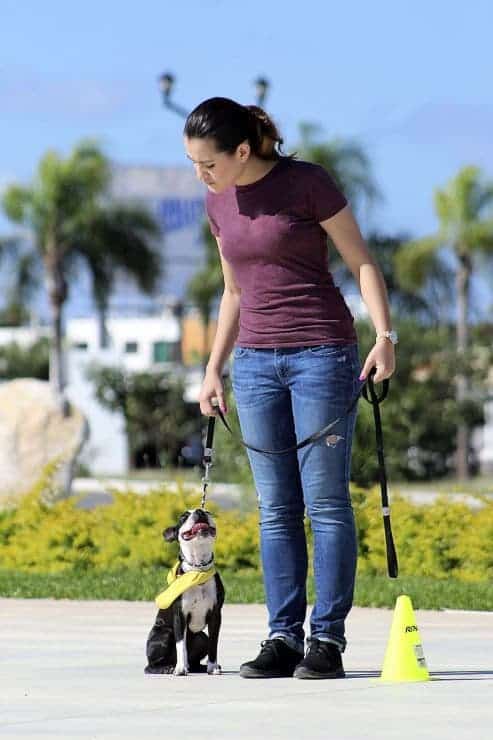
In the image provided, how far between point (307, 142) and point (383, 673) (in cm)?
4113

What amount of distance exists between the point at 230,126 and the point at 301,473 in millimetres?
1310

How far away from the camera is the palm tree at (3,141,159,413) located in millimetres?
50625

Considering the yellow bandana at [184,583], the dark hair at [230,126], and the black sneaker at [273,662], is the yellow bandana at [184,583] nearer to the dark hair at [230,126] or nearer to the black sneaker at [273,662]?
the black sneaker at [273,662]

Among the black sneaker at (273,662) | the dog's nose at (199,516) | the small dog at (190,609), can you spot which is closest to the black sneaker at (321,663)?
the black sneaker at (273,662)

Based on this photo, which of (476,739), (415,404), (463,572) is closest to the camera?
(476,739)

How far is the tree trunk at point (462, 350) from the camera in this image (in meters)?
44.6

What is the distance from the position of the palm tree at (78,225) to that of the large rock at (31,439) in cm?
3015

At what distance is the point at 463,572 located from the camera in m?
11.6

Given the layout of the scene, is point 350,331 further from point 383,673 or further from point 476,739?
point 476,739

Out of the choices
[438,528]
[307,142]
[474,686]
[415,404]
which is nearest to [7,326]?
[307,142]

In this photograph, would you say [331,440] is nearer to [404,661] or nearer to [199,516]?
[199,516]

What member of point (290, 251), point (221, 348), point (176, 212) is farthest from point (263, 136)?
point (176, 212)

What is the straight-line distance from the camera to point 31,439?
65.6 feet

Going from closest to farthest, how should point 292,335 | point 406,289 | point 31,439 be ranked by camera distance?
1. point 292,335
2. point 31,439
3. point 406,289
